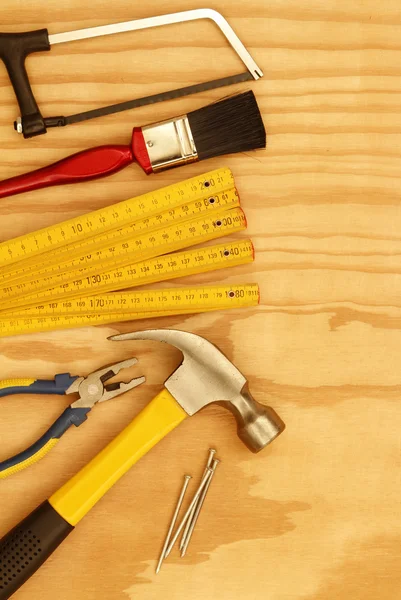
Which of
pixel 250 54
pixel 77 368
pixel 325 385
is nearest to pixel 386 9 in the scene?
pixel 250 54

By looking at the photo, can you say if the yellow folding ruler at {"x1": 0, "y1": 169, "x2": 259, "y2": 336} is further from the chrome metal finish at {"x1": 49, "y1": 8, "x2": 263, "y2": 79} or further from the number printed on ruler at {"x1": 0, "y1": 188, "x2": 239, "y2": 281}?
the chrome metal finish at {"x1": 49, "y1": 8, "x2": 263, "y2": 79}

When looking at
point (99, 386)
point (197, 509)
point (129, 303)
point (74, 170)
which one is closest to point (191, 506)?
point (197, 509)

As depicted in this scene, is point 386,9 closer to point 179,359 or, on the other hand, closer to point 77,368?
point 179,359

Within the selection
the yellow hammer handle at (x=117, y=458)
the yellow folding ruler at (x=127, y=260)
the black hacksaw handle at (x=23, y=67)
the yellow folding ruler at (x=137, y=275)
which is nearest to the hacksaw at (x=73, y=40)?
the black hacksaw handle at (x=23, y=67)

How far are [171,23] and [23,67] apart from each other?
1.05 ft

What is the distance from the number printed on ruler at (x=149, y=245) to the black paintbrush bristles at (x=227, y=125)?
0.13 meters

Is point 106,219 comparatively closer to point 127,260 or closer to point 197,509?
point 127,260

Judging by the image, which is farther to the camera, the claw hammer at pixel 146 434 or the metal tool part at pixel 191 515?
the metal tool part at pixel 191 515

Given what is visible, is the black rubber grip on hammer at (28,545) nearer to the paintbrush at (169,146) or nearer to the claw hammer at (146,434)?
the claw hammer at (146,434)

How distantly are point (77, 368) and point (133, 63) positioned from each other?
25.8 inches

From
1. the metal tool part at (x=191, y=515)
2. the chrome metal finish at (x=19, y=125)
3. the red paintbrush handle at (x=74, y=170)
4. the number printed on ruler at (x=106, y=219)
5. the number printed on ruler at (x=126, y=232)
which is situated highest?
the chrome metal finish at (x=19, y=125)

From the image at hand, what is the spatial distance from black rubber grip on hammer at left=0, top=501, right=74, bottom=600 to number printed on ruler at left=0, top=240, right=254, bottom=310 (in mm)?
417

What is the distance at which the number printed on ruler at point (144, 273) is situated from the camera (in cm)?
130

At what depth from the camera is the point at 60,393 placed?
1289 mm
